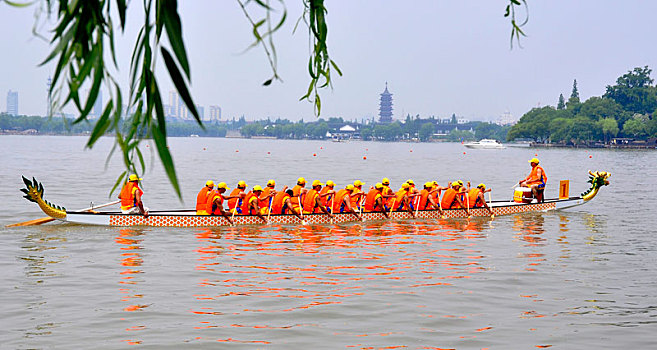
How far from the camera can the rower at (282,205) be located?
2294cm

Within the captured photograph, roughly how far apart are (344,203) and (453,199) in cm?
404

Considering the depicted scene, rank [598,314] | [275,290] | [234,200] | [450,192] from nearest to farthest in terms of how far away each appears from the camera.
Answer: [598,314] < [275,290] < [234,200] < [450,192]

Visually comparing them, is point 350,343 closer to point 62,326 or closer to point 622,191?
point 62,326

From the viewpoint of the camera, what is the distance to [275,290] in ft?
48.4

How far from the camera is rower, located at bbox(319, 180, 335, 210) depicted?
23.5 metres

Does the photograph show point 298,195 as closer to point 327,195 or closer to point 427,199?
point 327,195

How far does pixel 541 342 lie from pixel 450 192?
46.2 feet

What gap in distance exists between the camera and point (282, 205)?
75.4ft

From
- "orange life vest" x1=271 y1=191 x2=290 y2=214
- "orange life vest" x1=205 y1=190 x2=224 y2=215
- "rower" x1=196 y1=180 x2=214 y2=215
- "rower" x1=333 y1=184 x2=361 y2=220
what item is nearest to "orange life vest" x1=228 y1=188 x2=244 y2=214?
"orange life vest" x1=205 y1=190 x2=224 y2=215

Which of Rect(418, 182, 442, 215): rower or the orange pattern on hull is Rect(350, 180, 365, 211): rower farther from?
Rect(418, 182, 442, 215): rower

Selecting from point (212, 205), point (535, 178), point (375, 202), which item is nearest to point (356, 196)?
point (375, 202)

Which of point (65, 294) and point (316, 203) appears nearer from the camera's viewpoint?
point (65, 294)

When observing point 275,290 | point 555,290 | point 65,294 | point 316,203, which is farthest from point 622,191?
point 65,294

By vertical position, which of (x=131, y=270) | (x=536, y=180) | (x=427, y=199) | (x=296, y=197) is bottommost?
(x=131, y=270)
